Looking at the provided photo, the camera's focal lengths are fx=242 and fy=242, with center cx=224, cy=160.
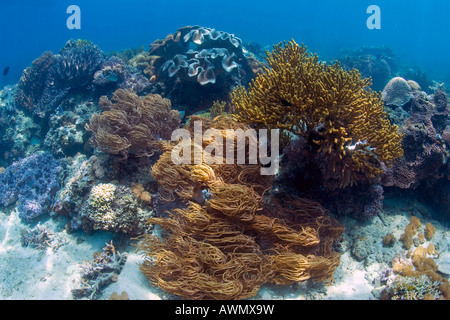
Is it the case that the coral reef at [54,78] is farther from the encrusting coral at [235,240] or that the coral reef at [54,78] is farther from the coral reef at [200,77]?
the encrusting coral at [235,240]

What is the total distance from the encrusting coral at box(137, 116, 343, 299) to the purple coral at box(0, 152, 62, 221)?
4692 mm

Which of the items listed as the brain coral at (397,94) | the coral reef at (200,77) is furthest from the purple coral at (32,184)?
the brain coral at (397,94)

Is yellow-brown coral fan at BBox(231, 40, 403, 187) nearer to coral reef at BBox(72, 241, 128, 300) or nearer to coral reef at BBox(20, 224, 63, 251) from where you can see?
coral reef at BBox(72, 241, 128, 300)

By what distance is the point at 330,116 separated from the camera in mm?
3742

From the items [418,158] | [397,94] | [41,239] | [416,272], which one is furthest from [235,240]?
[397,94]

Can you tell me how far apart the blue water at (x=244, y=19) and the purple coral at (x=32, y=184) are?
2348 inches

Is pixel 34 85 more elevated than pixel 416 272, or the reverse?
pixel 34 85

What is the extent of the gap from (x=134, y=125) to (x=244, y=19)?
9381 centimetres

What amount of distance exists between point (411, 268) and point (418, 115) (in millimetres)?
3392

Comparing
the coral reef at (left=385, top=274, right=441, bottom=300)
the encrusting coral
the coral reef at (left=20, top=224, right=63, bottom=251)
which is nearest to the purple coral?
the coral reef at (left=20, top=224, right=63, bottom=251)

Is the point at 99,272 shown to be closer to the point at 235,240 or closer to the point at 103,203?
the point at 103,203

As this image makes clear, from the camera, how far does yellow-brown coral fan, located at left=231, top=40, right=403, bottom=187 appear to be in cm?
363

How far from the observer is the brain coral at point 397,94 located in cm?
628

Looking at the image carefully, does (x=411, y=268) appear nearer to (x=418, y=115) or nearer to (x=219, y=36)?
(x=418, y=115)
